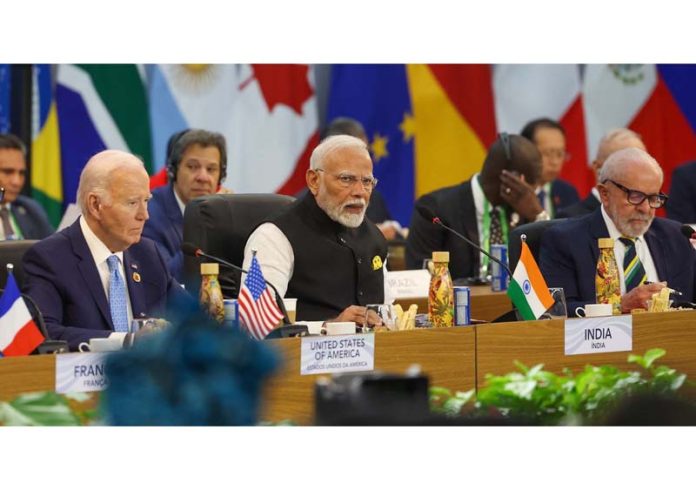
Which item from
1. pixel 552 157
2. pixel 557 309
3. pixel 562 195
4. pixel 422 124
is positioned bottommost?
pixel 557 309

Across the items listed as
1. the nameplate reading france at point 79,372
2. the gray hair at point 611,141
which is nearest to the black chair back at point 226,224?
the nameplate reading france at point 79,372

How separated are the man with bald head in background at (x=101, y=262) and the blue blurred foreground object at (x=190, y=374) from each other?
2.39 meters

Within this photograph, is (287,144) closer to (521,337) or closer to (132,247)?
(132,247)

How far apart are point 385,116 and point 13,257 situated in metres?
5.06

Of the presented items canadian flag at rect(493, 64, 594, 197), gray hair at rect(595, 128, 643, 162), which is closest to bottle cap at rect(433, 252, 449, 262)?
gray hair at rect(595, 128, 643, 162)

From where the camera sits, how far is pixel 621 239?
19.3ft

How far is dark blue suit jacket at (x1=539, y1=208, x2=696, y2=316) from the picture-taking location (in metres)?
5.81

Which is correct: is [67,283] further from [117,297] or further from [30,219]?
[30,219]

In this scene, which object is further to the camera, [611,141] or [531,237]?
[611,141]

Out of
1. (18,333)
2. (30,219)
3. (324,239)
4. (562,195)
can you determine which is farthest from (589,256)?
(30,219)

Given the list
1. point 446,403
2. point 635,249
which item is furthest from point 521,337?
point 635,249

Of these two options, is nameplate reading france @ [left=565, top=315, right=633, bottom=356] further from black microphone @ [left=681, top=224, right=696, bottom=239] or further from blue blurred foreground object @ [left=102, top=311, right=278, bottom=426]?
blue blurred foreground object @ [left=102, top=311, right=278, bottom=426]

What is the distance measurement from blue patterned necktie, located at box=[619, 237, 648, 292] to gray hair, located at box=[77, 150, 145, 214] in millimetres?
2005

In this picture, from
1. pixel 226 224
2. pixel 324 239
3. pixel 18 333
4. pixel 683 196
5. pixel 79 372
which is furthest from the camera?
pixel 683 196
